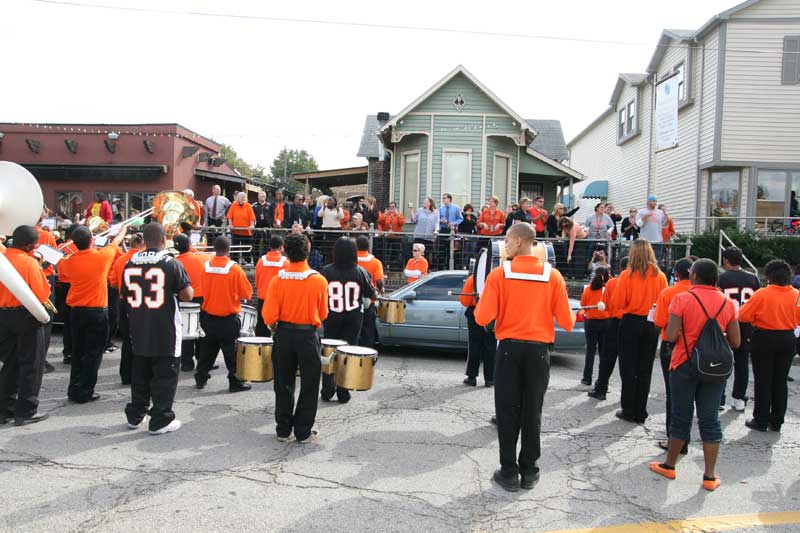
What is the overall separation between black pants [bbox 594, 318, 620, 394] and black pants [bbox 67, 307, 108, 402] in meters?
5.81

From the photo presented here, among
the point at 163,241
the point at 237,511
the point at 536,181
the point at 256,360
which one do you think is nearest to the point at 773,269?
the point at 256,360

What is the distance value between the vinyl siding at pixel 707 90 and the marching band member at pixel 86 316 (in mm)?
17399

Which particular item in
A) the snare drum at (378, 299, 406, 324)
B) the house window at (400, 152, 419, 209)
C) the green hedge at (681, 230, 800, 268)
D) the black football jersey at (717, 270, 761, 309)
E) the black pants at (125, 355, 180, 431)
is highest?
the house window at (400, 152, 419, 209)

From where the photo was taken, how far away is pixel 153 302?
6160 mm

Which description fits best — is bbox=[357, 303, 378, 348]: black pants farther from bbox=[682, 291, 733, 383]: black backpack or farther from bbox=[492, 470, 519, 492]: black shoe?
bbox=[682, 291, 733, 383]: black backpack

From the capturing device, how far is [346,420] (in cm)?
676

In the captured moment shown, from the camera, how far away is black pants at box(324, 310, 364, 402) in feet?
24.2

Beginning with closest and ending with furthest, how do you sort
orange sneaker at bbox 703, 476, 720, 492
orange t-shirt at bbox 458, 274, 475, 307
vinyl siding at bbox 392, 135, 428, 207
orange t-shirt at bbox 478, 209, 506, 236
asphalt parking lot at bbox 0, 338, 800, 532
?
asphalt parking lot at bbox 0, 338, 800, 532 < orange sneaker at bbox 703, 476, 720, 492 < orange t-shirt at bbox 458, 274, 475, 307 < orange t-shirt at bbox 478, 209, 506, 236 < vinyl siding at bbox 392, 135, 428, 207

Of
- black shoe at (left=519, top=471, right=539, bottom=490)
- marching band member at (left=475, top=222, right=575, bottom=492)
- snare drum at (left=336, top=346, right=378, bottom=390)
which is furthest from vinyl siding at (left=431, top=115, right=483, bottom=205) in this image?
black shoe at (left=519, top=471, right=539, bottom=490)

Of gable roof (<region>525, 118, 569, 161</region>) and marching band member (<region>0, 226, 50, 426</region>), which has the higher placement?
gable roof (<region>525, 118, 569, 161</region>)

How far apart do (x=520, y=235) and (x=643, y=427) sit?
10.4 feet

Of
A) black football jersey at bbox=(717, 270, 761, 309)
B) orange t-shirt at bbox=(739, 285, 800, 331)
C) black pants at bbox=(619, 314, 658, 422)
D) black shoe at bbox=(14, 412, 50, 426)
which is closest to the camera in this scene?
black shoe at bbox=(14, 412, 50, 426)

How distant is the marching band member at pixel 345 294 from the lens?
7336 mm

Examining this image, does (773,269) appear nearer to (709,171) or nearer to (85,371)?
(85,371)
